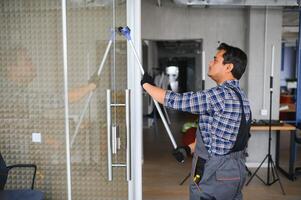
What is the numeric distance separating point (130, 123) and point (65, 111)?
57 centimetres

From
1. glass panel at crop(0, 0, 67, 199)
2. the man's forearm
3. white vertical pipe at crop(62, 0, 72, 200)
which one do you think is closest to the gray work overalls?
the man's forearm

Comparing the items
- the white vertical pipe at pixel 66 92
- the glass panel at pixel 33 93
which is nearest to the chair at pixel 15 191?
the glass panel at pixel 33 93

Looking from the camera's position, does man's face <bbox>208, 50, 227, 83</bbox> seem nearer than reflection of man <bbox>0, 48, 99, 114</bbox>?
Yes

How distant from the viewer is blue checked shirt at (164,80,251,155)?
168 cm

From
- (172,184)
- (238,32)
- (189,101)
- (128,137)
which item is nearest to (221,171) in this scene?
(189,101)

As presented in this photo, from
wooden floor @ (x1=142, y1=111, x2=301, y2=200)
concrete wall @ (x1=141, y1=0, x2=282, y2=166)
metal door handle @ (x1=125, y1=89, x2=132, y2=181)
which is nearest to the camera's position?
metal door handle @ (x1=125, y1=89, x2=132, y2=181)

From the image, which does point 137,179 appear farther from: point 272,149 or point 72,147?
point 272,149

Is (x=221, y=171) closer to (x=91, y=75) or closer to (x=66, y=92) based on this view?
(x=91, y=75)

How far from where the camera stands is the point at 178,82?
41.3 ft

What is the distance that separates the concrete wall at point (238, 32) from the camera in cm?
454

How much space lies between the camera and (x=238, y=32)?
15.7 feet

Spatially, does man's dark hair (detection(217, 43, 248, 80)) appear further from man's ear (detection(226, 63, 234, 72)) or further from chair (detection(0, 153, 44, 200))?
chair (detection(0, 153, 44, 200))

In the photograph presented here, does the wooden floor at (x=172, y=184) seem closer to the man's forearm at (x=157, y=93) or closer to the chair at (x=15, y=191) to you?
the chair at (x=15, y=191)

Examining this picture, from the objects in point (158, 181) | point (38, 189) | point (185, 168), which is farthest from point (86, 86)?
point (185, 168)
